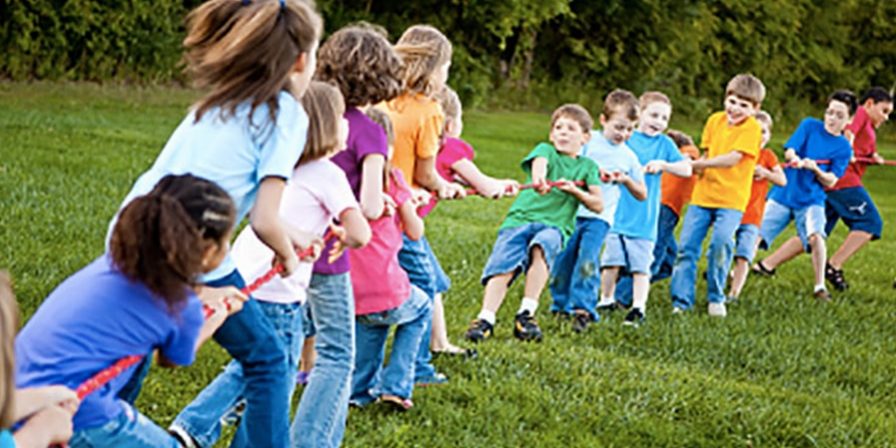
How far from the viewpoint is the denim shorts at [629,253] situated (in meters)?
9.51

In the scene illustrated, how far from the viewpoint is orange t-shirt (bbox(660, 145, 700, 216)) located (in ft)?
34.1

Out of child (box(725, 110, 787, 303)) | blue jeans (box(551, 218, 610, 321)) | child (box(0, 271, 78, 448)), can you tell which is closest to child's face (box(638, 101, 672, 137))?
blue jeans (box(551, 218, 610, 321))

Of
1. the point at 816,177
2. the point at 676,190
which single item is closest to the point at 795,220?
the point at 816,177

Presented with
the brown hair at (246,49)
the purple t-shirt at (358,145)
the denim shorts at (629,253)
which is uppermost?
the brown hair at (246,49)

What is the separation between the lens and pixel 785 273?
13312 mm

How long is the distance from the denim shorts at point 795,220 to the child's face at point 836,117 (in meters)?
0.69

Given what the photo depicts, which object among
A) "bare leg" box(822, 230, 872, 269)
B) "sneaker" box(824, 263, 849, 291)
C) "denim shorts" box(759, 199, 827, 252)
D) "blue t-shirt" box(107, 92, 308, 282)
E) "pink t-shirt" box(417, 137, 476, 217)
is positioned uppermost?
"blue t-shirt" box(107, 92, 308, 282)

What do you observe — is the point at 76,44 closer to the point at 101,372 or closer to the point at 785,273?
the point at 785,273

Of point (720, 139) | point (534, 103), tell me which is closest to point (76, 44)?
point (534, 103)

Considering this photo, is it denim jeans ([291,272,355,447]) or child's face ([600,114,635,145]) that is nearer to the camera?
denim jeans ([291,272,355,447])

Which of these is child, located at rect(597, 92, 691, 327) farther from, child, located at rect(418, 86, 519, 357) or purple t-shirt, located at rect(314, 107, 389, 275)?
purple t-shirt, located at rect(314, 107, 389, 275)

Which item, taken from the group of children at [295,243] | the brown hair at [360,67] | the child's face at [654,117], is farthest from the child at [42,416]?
the child's face at [654,117]

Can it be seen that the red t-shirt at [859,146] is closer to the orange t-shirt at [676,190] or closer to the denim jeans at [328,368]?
the orange t-shirt at [676,190]

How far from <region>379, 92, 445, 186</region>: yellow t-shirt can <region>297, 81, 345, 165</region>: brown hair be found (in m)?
1.22
